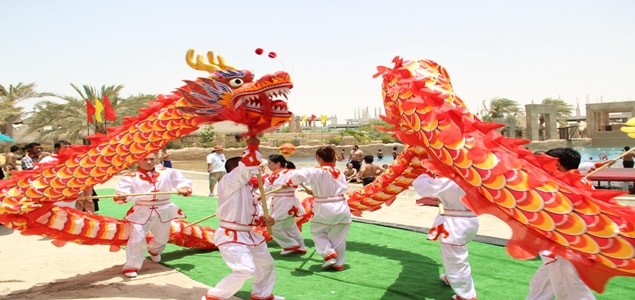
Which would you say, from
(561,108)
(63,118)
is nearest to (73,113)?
(63,118)

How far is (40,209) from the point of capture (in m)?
5.55

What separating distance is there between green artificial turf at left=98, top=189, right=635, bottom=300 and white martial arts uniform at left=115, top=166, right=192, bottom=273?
20.6 inches

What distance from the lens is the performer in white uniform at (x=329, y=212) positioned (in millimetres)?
6000

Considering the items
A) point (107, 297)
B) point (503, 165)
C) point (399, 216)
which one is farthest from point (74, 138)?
point (503, 165)

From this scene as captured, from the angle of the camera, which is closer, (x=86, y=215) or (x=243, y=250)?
(x=243, y=250)

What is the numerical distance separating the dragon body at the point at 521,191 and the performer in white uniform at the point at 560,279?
19 cm

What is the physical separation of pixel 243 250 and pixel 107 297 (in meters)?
1.77

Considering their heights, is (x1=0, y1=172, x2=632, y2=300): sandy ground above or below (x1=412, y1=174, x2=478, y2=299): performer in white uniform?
below

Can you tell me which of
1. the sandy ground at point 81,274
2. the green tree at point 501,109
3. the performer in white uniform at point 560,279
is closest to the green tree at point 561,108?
the green tree at point 501,109

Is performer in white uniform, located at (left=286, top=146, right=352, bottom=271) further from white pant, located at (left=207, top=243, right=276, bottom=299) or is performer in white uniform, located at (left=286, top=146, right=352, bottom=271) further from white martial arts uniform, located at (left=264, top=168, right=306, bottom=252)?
white pant, located at (left=207, top=243, right=276, bottom=299)

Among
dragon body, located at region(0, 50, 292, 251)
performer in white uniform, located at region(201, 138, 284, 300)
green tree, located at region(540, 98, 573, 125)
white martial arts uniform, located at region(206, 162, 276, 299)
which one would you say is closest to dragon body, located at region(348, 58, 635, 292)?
performer in white uniform, located at region(201, 138, 284, 300)

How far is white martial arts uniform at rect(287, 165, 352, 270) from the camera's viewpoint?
19.8 ft

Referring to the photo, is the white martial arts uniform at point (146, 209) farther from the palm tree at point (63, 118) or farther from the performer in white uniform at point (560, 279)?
the palm tree at point (63, 118)

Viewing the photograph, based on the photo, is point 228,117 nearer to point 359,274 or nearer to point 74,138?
point 359,274
